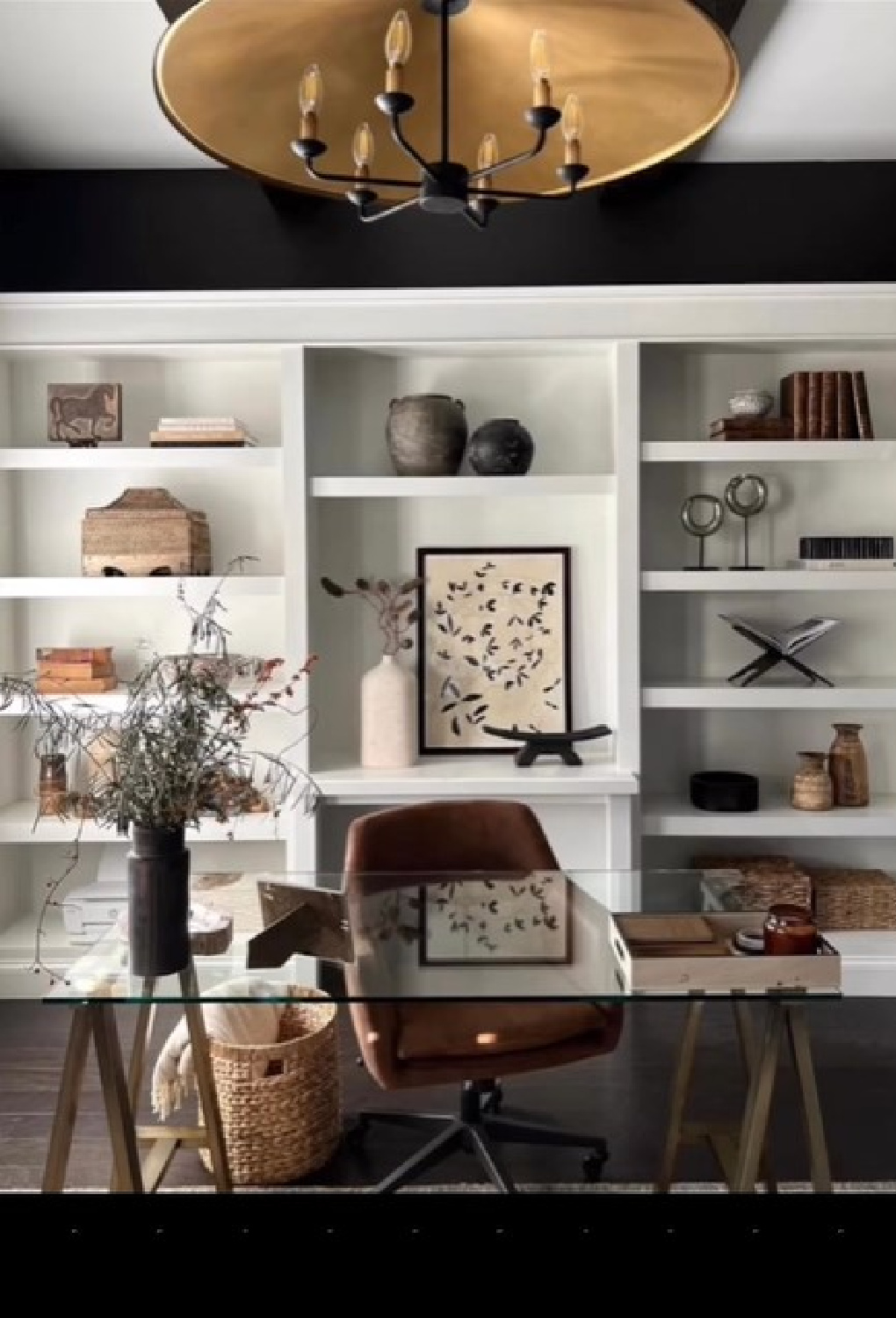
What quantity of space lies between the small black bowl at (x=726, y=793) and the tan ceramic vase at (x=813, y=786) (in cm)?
14

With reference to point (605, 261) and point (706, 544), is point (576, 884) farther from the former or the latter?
point (605, 261)

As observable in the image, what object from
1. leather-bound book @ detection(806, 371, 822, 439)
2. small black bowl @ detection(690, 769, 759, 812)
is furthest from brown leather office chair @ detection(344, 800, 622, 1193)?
leather-bound book @ detection(806, 371, 822, 439)

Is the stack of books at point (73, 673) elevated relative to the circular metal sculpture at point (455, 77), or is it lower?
lower

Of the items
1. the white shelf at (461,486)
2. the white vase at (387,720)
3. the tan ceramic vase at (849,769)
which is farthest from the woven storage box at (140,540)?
the tan ceramic vase at (849,769)

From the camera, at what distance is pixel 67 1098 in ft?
6.44

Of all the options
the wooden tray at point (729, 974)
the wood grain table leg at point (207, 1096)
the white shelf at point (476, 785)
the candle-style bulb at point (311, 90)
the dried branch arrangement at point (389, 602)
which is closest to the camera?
the candle-style bulb at point (311, 90)

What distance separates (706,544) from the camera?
3.79 m

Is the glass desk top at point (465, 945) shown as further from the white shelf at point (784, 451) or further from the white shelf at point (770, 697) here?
the white shelf at point (784, 451)

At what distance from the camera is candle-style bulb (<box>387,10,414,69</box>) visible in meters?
1.29

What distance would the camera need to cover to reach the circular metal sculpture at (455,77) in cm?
133

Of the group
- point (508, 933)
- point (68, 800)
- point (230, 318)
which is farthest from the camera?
point (230, 318)

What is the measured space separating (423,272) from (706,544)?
136 cm
